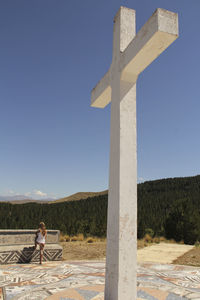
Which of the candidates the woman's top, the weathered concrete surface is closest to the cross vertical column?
the woman's top

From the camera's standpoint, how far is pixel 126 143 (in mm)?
3035

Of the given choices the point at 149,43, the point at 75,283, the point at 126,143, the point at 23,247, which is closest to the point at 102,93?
the point at 126,143

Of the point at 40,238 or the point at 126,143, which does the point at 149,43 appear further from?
the point at 40,238

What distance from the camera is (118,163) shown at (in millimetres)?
2975

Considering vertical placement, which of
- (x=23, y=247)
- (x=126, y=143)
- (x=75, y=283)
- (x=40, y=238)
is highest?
(x=126, y=143)

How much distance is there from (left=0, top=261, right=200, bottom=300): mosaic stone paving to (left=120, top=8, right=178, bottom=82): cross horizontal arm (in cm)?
312

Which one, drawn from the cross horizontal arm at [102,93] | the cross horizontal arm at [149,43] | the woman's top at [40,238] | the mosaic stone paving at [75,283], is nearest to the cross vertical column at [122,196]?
the cross horizontal arm at [149,43]

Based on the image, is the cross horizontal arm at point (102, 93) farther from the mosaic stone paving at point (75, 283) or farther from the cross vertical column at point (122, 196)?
the mosaic stone paving at point (75, 283)

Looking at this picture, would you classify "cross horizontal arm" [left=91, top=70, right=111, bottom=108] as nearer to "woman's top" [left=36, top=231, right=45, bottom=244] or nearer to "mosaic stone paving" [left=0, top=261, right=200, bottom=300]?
"mosaic stone paving" [left=0, top=261, right=200, bottom=300]

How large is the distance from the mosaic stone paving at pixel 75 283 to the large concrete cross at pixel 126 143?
1042 millimetres

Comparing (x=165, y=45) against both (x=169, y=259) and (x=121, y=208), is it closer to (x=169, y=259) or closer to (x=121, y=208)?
(x=121, y=208)

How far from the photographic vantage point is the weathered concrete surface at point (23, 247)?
696 centimetres

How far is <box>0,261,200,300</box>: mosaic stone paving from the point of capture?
385 cm

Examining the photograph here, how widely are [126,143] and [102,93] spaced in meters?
1.35
